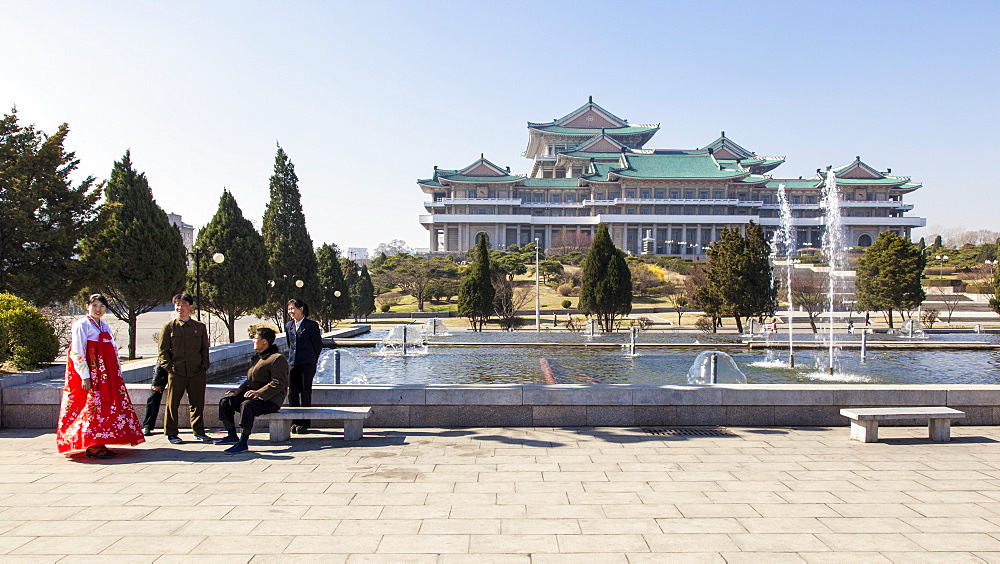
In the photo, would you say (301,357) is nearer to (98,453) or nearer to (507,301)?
(98,453)

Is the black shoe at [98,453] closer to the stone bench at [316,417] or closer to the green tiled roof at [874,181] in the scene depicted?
the stone bench at [316,417]

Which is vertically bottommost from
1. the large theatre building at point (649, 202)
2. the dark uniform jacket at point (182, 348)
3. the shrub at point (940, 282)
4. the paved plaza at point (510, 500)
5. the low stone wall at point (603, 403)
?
the paved plaza at point (510, 500)

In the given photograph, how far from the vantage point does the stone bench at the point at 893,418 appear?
6.13 metres

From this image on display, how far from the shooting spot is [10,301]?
7.25m

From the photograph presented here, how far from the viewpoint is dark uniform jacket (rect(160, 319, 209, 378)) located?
616 cm

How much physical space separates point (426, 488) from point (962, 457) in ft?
15.7

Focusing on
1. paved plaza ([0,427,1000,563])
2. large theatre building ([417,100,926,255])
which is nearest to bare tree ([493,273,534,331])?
paved plaza ([0,427,1000,563])

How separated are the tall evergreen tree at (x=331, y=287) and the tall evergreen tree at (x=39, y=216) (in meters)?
13.9

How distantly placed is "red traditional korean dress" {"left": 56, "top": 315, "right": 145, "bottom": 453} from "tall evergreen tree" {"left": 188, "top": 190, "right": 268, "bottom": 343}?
504 inches

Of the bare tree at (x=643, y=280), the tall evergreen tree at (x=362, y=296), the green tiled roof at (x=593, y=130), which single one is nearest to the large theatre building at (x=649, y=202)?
the green tiled roof at (x=593, y=130)

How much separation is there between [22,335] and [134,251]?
678cm

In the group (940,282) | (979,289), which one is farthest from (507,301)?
(979,289)

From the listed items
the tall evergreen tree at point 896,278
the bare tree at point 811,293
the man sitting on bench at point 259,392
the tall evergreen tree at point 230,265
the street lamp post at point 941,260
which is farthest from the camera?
the street lamp post at point 941,260

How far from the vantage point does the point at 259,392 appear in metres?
5.90
